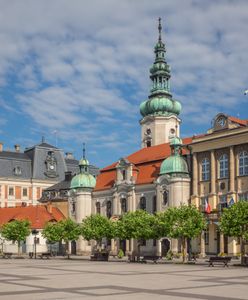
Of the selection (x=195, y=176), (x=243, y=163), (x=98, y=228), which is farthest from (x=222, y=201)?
(x=98, y=228)

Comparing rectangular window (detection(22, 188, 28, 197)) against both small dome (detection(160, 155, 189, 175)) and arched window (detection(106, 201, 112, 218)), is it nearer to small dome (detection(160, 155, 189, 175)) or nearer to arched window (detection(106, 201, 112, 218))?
arched window (detection(106, 201, 112, 218))

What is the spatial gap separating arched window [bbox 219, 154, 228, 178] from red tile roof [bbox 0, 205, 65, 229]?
107 ft

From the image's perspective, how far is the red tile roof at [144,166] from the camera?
81688mm

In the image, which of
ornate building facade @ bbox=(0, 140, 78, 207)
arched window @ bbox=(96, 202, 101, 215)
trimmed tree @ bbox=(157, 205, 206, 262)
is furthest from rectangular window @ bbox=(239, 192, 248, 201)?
ornate building facade @ bbox=(0, 140, 78, 207)

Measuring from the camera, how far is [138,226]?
66.8m

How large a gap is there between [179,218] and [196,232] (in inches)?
89.7

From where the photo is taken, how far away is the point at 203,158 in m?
74.0

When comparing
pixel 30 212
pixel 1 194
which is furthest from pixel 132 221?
pixel 1 194

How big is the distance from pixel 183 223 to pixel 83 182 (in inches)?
1355

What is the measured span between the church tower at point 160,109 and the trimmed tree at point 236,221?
1753 inches

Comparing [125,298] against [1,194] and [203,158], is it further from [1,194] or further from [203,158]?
[1,194]

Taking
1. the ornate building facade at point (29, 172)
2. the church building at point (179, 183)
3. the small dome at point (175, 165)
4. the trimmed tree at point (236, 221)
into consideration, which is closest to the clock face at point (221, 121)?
the church building at point (179, 183)

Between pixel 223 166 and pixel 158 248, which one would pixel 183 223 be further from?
pixel 158 248

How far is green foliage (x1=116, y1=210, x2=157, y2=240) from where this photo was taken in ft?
216
